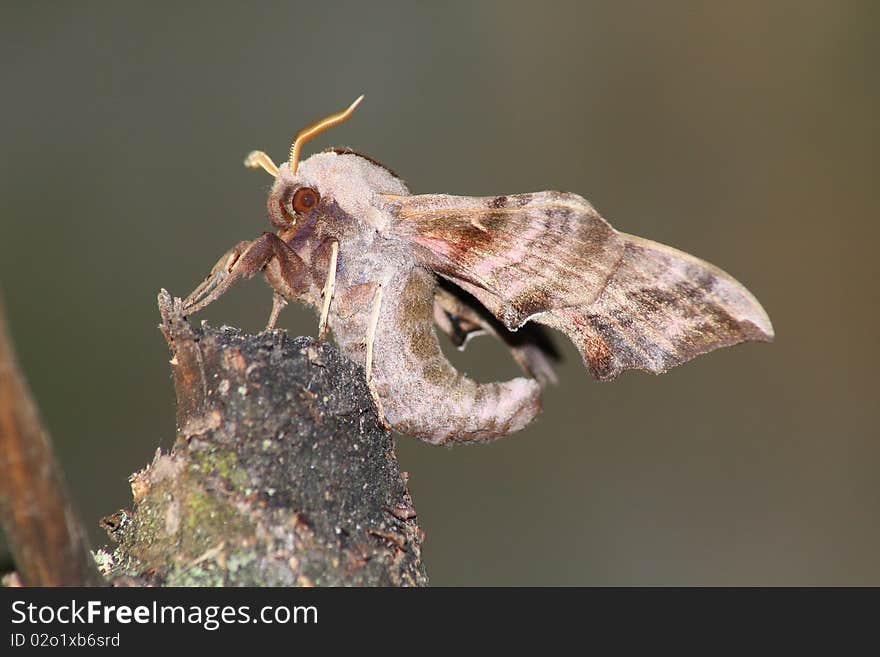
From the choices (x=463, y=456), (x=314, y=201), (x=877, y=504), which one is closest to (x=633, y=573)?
(x=463, y=456)

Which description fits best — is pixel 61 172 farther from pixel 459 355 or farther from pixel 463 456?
pixel 463 456

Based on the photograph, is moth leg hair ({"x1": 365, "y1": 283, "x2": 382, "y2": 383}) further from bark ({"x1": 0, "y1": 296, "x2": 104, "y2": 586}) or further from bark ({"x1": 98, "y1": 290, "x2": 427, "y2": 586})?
bark ({"x1": 0, "y1": 296, "x2": 104, "y2": 586})

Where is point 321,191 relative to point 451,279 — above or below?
above

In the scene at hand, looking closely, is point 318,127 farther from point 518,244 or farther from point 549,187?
point 549,187

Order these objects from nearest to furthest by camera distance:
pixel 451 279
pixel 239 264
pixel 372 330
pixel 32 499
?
pixel 32 499 < pixel 239 264 < pixel 372 330 < pixel 451 279

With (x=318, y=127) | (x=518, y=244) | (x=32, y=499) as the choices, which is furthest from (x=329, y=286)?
(x=32, y=499)

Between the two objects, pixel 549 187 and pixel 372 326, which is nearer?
pixel 372 326

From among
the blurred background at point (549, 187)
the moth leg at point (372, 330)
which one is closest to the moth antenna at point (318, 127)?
the moth leg at point (372, 330)

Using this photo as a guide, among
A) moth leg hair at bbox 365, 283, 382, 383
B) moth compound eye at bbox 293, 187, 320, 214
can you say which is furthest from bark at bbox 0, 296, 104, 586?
moth compound eye at bbox 293, 187, 320, 214
